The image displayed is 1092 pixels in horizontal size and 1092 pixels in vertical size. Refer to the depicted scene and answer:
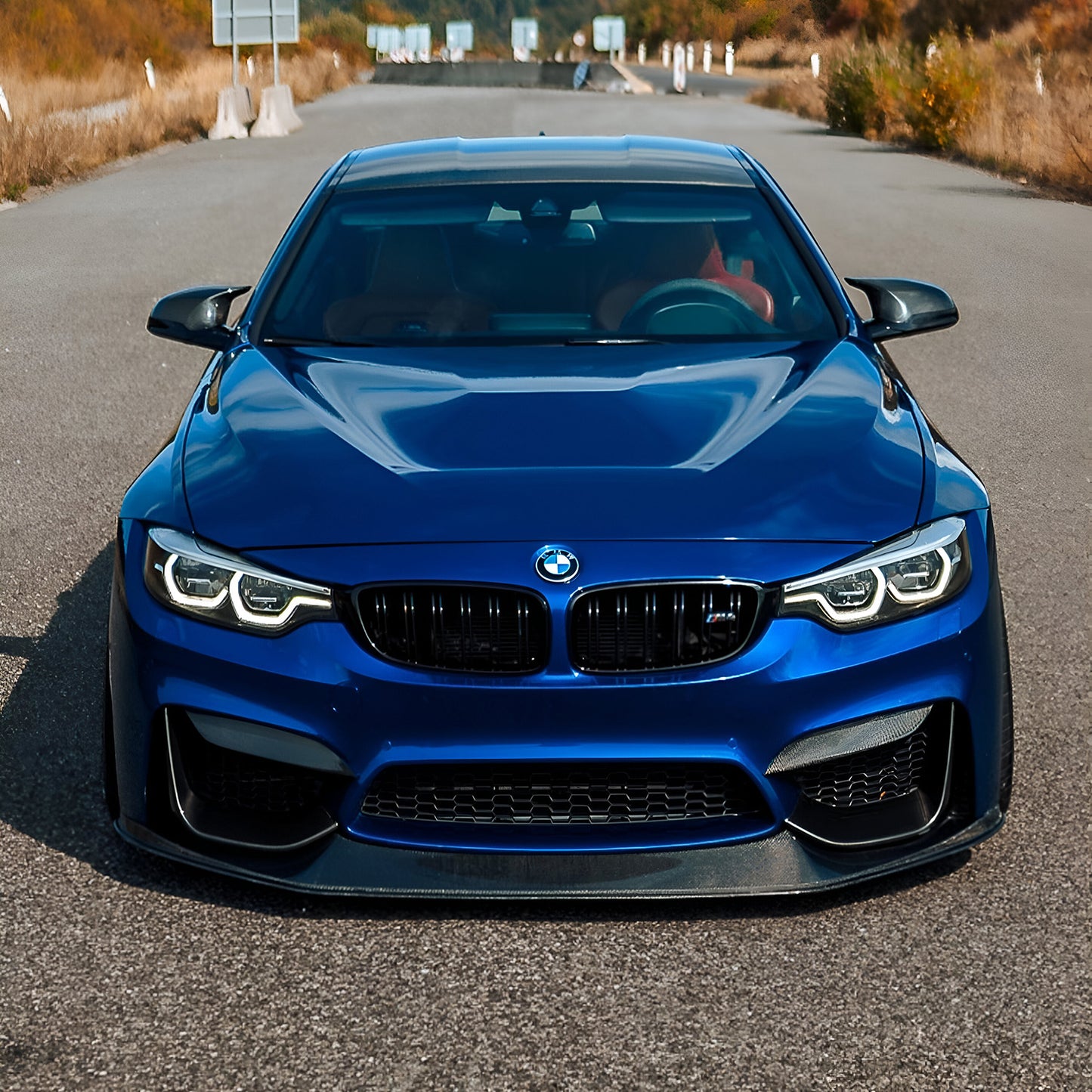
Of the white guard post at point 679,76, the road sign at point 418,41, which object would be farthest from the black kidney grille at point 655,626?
the road sign at point 418,41

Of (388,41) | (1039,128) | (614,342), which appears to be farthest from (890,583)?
(388,41)

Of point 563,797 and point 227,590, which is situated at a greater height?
point 227,590

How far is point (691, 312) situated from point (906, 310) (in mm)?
562

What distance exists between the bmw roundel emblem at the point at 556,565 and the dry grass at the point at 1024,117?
17.5m

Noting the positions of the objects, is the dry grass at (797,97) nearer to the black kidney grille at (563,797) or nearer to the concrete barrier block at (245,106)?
the concrete barrier block at (245,106)

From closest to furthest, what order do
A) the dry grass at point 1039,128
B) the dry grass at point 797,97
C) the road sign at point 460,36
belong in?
the dry grass at point 1039,128 → the dry grass at point 797,97 → the road sign at point 460,36

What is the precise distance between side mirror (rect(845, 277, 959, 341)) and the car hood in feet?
1.20

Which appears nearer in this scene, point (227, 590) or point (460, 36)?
point (227, 590)

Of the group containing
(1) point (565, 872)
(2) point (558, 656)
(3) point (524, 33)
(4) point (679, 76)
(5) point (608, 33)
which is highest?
(2) point (558, 656)

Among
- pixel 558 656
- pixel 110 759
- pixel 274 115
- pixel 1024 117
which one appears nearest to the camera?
pixel 558 656

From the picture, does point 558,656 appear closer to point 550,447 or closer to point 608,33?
point 550,447

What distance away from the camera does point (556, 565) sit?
307 cm

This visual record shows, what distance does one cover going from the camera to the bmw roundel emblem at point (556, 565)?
3.06m

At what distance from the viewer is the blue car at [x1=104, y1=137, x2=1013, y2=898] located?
10.0 feet
